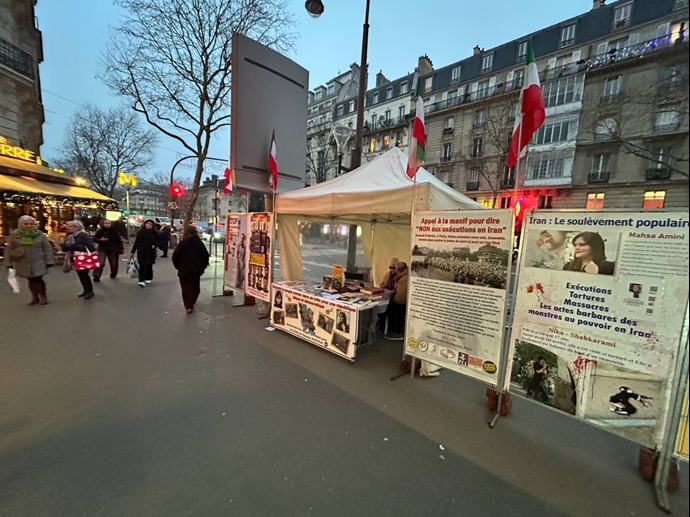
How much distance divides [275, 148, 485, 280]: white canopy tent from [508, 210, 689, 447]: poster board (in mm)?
1464

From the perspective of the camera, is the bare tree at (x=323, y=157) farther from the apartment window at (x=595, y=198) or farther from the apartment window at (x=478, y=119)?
the apartment window at (x=595, y=198)

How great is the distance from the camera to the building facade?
46.8 ft

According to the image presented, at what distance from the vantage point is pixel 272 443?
106 inches

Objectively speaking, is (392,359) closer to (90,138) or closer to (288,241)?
(288,241)

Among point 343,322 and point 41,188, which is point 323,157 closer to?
point 41,188

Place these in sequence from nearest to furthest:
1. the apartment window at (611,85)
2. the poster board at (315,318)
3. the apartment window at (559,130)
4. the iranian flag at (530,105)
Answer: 1. the iranian flag at (530,105)
2. the poster board at (315,318)
3. the apartment window at (611,85)
4. the apartment window at (559,130)

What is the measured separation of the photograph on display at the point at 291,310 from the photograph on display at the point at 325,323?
552mm

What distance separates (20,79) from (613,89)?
3454 centimetres

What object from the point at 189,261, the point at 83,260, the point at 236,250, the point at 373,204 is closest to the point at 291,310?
the point at 373,204

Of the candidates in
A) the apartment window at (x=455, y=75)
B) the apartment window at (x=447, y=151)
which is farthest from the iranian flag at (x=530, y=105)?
the apartment window at (x=455, y=75)

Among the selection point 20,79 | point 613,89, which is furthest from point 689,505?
point 613,89

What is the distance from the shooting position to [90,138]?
25406 millimetres

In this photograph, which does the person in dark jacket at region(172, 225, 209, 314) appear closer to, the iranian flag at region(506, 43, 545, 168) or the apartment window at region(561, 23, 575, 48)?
the iranian flag at region(506, 43, 545, 168)

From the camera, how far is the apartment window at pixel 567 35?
25.2 metres
